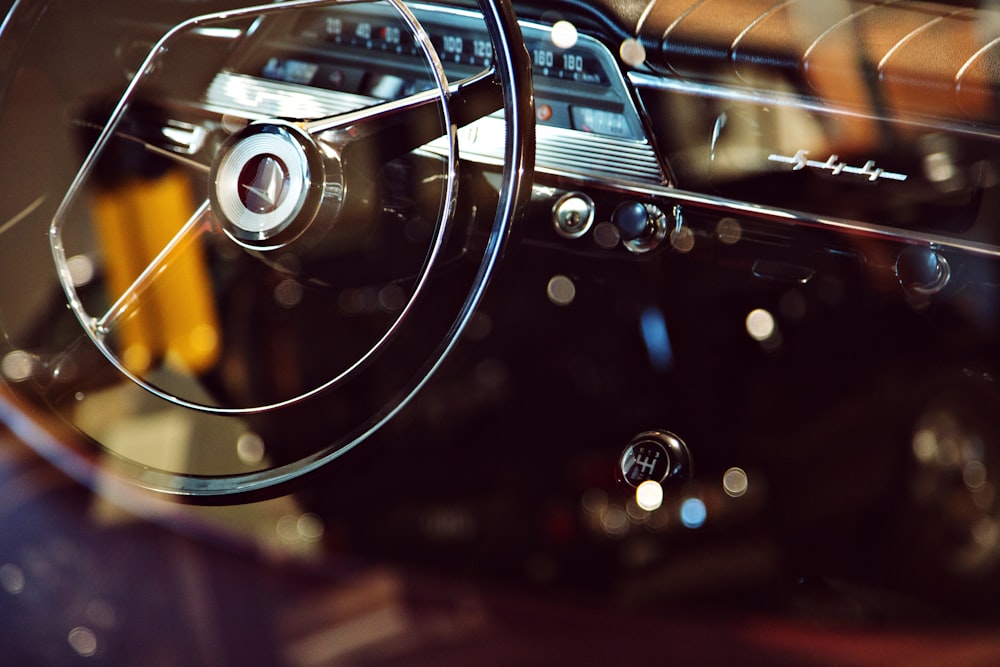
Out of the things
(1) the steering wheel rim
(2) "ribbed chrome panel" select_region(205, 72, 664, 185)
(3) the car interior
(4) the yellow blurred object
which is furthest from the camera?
(4) the yellow blurred object

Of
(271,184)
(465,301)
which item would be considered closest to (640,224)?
(465,301)

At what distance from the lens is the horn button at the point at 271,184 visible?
3.07ft

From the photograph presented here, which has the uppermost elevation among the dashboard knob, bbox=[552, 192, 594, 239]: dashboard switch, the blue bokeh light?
the dashboard knob

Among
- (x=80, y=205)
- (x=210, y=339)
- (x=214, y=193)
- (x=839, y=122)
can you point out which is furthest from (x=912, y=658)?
(x=80, y=205)

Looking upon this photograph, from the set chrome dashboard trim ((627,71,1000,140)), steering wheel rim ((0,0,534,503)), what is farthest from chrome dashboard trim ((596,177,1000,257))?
steering wheel rim ((0,0,534,503))

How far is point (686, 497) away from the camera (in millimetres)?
1293

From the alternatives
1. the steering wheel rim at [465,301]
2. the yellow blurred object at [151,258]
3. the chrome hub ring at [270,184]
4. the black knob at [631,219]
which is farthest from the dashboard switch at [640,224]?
the yellow blurred object at [151,258]

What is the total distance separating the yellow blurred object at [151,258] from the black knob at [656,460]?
657 millimetres

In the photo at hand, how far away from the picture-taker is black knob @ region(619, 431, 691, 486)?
1.26 m

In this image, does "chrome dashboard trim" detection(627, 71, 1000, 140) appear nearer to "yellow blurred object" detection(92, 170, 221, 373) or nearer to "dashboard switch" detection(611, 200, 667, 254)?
"dashboard switch" detection(611, 200, 667, 254)

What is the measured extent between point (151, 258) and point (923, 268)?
3.18ft

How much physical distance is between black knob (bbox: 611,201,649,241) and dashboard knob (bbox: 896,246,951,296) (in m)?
0.31

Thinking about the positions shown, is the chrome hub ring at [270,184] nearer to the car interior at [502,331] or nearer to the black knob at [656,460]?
the car interior at [502,331]

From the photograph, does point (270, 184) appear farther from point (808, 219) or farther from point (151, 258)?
point (808, 219)
